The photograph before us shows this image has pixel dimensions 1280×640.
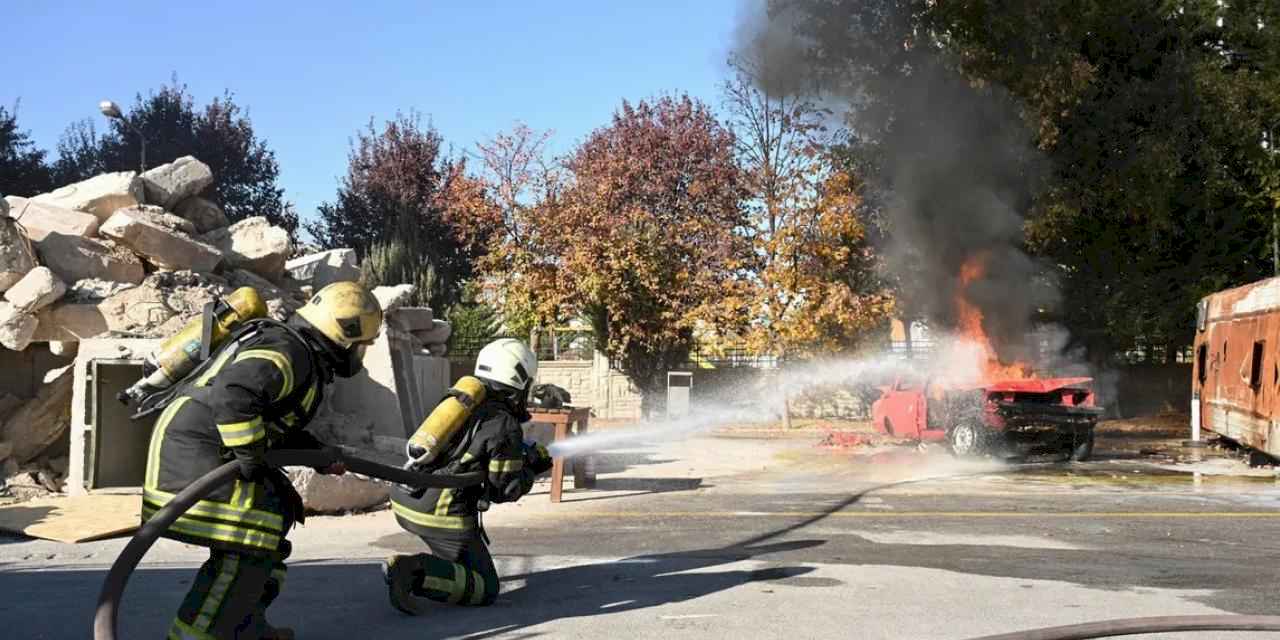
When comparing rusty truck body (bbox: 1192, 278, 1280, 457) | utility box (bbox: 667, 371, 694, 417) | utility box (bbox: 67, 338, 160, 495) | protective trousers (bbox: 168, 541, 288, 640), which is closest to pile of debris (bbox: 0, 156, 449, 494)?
utility box (bbox: 67, 338, 160, 495)

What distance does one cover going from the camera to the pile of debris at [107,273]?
12.4m

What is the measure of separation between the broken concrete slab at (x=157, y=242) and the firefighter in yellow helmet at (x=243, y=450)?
29.1 ft

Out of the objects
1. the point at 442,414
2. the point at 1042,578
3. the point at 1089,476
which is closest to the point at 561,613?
the point at 442,414

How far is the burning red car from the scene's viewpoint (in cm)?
1661

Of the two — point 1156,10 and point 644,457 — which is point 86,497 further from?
point 1156,10

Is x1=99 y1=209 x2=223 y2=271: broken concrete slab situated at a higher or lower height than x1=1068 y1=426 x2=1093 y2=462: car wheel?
higher

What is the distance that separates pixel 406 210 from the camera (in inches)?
1401

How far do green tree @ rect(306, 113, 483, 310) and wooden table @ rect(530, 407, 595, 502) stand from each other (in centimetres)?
1981

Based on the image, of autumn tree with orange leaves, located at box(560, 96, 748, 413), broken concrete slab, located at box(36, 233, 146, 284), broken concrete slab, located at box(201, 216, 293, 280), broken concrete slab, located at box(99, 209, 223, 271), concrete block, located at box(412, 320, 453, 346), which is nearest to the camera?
broken concrete slab, located at box(36, 233, 146, 284)

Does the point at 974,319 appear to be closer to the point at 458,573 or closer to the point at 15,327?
the point at 15,327

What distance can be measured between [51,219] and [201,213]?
2227mm

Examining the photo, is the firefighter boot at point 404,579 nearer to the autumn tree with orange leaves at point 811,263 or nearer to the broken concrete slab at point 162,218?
the broken concrete slab at point 162,218

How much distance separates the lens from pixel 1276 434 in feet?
48.7

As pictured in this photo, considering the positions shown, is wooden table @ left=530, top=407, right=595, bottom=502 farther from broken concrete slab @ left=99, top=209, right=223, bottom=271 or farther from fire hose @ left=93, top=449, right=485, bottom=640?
fire hose @ left=93, top=449, right=485, bottom=640
